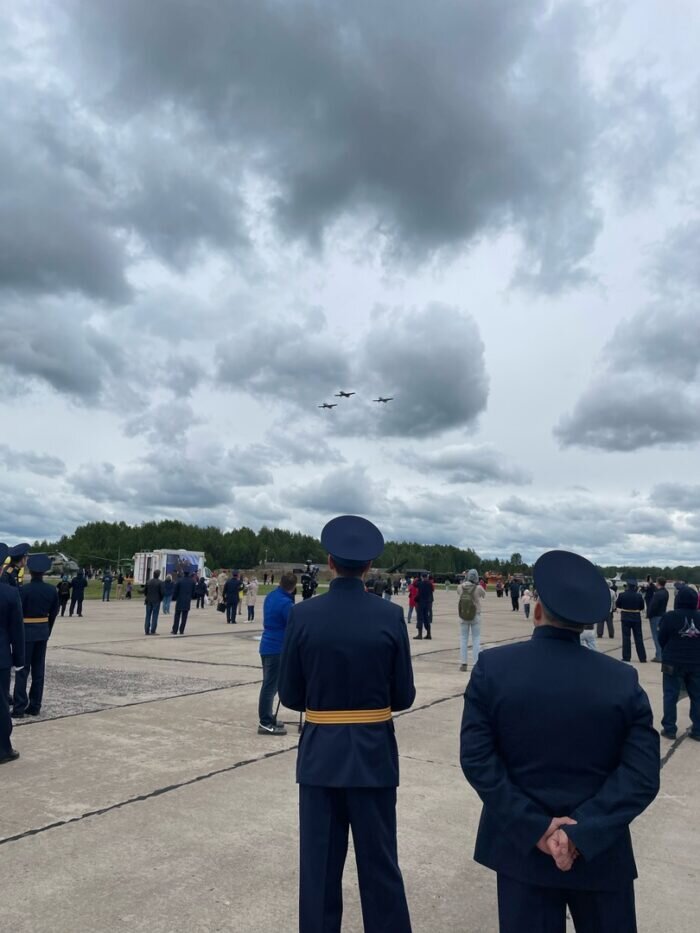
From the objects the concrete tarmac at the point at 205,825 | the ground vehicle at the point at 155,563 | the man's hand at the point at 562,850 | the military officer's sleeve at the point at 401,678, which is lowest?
the concrete tarmac at the point at 205,825

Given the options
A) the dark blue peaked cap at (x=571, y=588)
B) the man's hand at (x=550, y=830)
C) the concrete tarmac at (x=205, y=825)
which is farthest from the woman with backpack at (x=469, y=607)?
the man's hand at (x=550, y=830)

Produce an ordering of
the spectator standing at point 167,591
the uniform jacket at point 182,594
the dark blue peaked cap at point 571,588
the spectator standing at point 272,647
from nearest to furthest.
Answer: the dark blue peaked cap at point 571,588
the spectator standing at point 272,647
the uniform jacket at point 182,594
the spectator standing at point 167,591

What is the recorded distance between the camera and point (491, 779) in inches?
95.3

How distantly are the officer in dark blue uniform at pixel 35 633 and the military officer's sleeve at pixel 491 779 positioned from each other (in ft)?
22.2

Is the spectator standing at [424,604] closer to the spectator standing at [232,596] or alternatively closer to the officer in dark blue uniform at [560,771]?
the spectator standing at [232,596]

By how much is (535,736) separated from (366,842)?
3.80 ft

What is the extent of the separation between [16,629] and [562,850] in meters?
6.00

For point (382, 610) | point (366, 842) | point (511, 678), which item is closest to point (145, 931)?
point (366, 842)

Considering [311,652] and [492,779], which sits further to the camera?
[311,652]

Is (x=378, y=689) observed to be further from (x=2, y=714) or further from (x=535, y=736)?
(x=2, y=714)

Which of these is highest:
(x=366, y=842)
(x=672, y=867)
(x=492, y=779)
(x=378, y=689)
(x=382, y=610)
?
(x=382, y=610)

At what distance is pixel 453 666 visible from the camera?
528 inches

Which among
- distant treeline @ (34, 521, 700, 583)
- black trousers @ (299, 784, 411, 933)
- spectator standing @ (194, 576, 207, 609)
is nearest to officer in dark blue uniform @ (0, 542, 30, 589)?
black trousers @ (299, 784, 411, 933)

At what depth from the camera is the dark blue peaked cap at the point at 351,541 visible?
3541 millimetres
